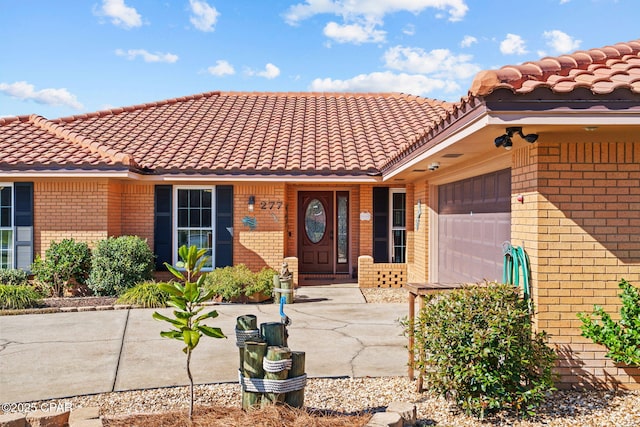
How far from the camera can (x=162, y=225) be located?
523 inches

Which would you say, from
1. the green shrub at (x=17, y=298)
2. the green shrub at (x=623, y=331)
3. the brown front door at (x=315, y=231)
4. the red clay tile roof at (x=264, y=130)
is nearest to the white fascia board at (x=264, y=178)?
the red clay tile roof at (x=264, y=130)

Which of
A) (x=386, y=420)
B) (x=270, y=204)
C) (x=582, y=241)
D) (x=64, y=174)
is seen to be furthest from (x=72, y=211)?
(x=582, y=241)

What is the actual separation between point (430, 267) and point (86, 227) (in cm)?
772

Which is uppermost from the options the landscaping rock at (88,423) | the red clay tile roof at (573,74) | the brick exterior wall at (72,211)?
the red clay tile roof at (573,74)

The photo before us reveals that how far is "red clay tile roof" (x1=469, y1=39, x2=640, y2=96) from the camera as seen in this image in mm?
4695

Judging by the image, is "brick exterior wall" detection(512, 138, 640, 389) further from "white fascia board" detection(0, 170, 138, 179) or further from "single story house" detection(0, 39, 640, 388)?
"white fascia board" detection(0, 170, 138, 179)

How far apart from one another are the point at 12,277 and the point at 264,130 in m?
7.51

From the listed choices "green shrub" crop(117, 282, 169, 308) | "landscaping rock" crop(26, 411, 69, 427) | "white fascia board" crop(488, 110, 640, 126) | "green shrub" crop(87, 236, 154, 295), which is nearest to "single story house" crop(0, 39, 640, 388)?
"white fascia board" crop(488, 110, 640, 126)

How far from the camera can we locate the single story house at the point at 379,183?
5.57 metres

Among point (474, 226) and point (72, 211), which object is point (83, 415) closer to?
point (474, 226)

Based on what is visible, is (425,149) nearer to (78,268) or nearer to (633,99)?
(633,99)

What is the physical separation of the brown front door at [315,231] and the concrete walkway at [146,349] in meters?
4.50

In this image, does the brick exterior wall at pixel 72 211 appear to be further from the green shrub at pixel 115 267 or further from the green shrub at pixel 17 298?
the green shrub at pixel 17 298

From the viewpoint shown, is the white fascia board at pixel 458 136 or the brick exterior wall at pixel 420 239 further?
the brick exterior wall at pixel 420 239
